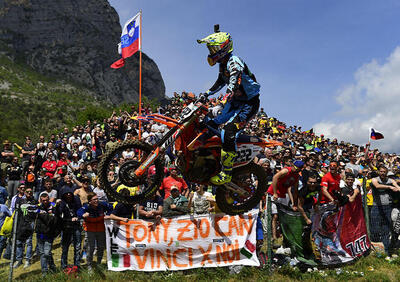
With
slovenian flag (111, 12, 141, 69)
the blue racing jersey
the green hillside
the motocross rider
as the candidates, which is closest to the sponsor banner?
the motocross rider

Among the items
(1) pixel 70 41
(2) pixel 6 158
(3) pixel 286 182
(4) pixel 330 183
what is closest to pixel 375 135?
(4) pixel 330 183

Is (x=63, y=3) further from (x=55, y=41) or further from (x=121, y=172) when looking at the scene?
(x=121, y=172)

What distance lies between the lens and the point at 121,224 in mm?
7816

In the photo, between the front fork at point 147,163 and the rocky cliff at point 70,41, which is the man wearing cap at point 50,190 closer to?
the front fork at point 147,163

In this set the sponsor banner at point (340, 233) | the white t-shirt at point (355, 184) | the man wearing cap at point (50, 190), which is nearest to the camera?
the sponsor banner at point (340, 233)

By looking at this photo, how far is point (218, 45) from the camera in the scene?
484cm

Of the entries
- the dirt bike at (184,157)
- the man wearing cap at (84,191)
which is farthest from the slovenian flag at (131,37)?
the dirt bike at (184,157)

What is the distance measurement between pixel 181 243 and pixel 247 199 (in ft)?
9.02

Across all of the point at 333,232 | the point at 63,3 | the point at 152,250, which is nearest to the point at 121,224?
the point at 152,250

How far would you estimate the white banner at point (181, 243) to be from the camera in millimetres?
7625

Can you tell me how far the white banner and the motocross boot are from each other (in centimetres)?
303

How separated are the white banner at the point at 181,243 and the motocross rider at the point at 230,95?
10.1 feet

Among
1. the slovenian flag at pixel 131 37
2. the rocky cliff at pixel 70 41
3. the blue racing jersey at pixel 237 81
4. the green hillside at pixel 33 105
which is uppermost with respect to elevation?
the rocky cliff at pixel 70 41

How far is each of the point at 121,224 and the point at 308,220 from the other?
441 cm
